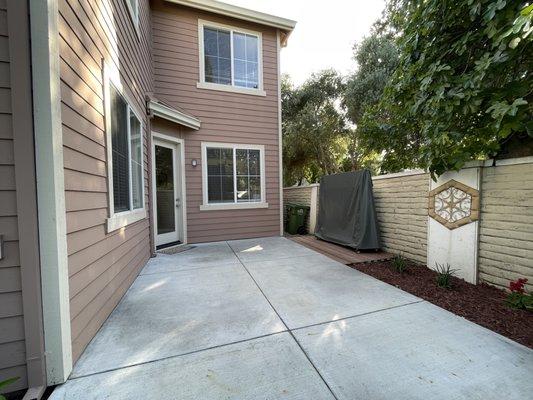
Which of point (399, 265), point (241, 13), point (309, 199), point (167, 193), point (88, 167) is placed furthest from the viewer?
point (309, 199)

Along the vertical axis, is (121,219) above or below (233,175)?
below

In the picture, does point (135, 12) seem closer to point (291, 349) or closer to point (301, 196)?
point (291, 349)

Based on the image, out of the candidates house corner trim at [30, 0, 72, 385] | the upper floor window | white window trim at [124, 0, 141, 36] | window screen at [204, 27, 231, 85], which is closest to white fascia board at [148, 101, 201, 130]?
the upper floor window

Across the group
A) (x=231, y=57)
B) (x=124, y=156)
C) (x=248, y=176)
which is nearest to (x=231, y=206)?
(x=248, y=176)

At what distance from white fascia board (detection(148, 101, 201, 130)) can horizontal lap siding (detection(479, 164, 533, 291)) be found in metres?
5.26

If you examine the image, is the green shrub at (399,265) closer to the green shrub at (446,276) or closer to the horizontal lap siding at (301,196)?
the green shrub at (446,276)

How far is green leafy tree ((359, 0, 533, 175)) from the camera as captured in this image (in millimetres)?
2354

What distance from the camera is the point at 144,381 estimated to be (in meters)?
1.67

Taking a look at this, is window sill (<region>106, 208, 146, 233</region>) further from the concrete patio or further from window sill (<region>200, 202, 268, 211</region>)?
window sill (<region>200, 202, 268, 211</region>)

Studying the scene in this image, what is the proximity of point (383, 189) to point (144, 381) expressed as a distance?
15.6 feet

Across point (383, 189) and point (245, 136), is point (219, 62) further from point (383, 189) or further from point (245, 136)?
point (383, 189)

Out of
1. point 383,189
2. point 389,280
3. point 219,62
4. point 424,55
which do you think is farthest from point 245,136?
point 389,280

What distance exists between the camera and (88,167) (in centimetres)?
218

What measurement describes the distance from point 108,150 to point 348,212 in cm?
446
